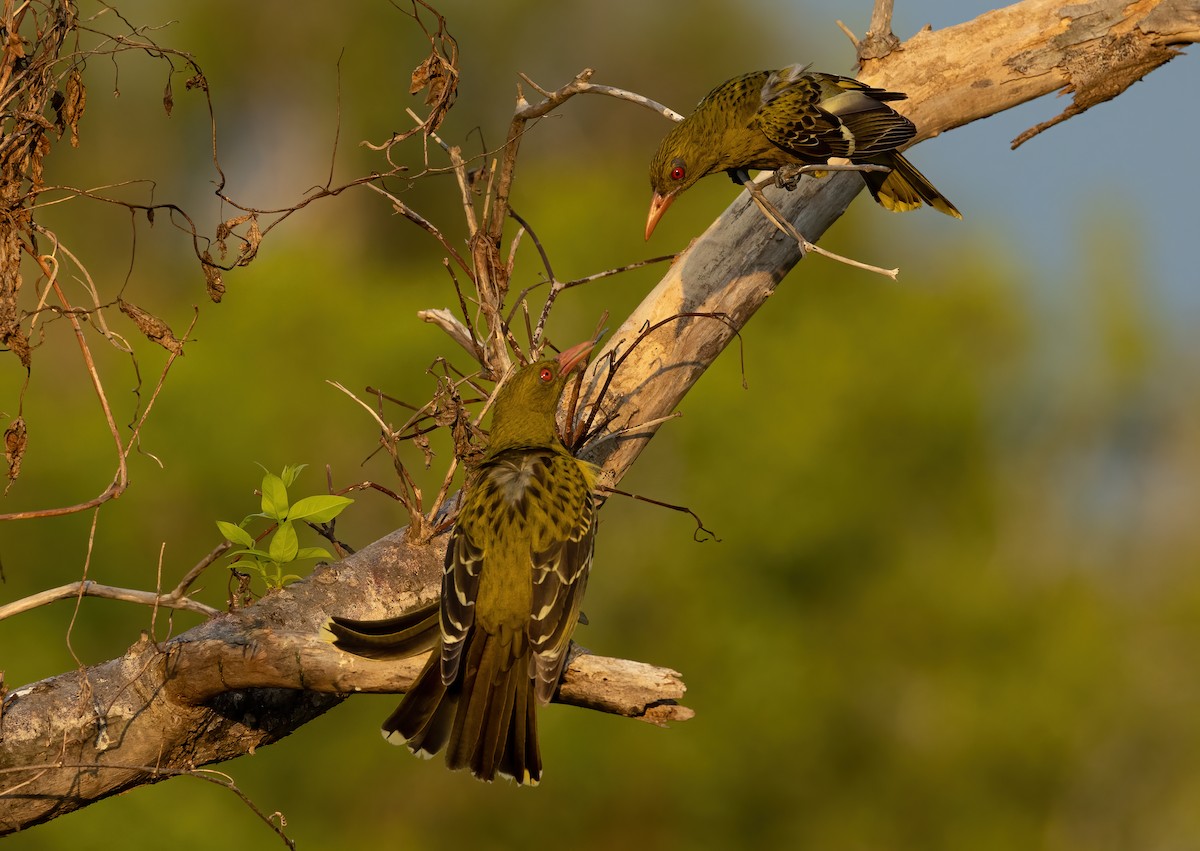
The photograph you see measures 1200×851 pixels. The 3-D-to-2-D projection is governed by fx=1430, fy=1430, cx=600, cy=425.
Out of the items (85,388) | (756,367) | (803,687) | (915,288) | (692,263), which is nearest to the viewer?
(692,263)

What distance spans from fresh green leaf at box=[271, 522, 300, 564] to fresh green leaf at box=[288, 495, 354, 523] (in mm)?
54

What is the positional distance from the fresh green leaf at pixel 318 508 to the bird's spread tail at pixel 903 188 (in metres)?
2.86

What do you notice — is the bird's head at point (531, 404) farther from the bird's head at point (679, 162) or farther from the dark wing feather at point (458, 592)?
the bird's head at point (679, 162)

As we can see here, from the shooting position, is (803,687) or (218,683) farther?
Answer: (803,687)

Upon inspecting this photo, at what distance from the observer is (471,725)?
501cm

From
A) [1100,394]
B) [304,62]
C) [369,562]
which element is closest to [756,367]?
[1100,394]

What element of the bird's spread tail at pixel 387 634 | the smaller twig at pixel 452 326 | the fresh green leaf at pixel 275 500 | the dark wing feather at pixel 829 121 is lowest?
the bird's spread tail at pixel 387 634

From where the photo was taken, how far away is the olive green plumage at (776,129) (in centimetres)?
598

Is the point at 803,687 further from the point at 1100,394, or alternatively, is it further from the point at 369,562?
the point at 369,562

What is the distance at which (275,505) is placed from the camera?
16.6 ft

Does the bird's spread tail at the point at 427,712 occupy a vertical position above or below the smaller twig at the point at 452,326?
below

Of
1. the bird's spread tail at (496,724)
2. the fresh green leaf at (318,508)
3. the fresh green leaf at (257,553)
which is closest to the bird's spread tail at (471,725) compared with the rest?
the bird's spread tail at (496,724)

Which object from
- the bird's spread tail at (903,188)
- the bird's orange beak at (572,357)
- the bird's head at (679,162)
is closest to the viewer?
the bird's orange beak at (572,357)

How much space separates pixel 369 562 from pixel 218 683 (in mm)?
915
